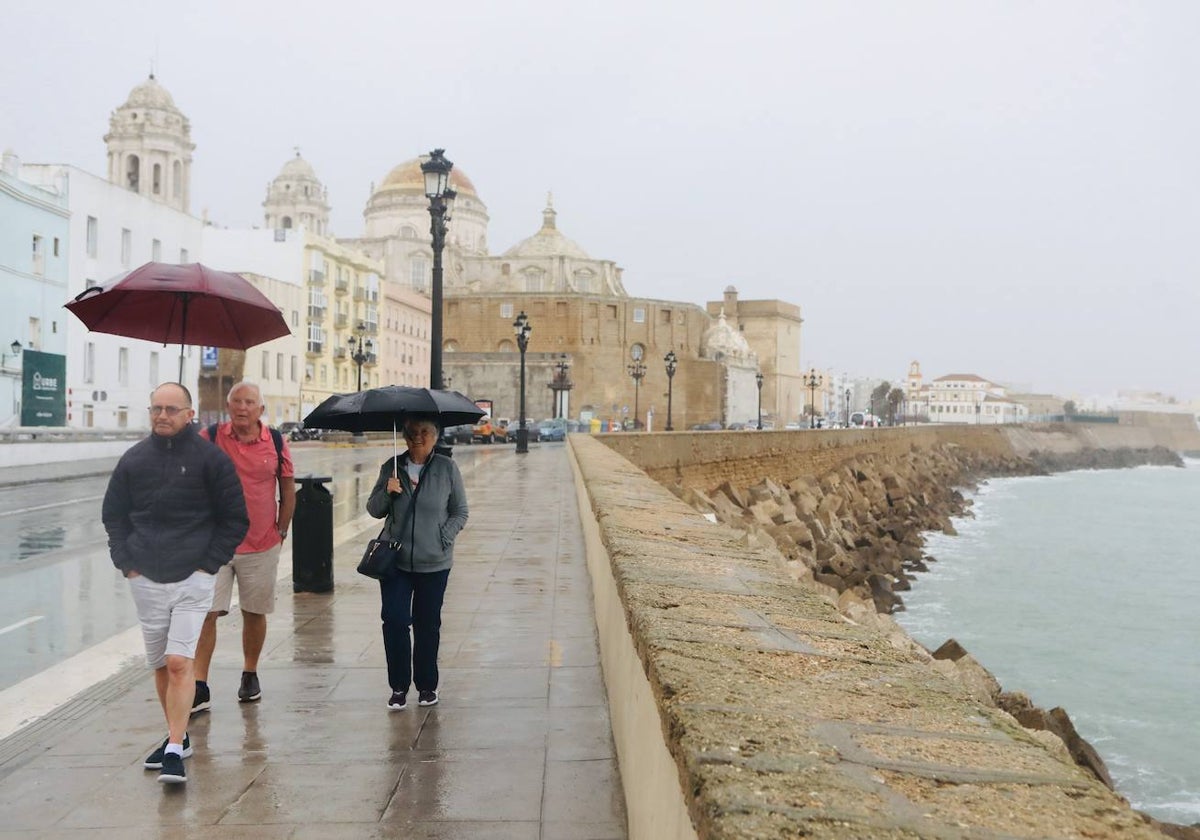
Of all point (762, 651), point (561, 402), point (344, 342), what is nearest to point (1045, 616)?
point (762, 651)

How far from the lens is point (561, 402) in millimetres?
69875

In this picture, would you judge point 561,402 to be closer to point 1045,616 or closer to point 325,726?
point 1045,616

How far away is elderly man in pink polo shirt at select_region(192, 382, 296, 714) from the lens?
5176mm

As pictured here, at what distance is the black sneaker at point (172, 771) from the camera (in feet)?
13.1

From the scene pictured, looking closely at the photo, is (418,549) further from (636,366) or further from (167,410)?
(636,366)

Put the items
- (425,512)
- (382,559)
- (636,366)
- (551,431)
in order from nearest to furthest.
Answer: (382,559), (425,512), (551,431), (636,366)

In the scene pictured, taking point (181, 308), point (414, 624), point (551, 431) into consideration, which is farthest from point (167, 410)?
point (551, 431)

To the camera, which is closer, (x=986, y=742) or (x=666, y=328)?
(x=986, y=742)

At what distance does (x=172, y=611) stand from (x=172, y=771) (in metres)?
0.61

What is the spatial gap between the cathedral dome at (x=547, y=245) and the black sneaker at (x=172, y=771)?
84.4 meters

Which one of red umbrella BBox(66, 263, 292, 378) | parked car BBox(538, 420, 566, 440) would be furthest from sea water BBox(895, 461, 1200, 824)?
parked car BBox(538, 420, 566, 440)

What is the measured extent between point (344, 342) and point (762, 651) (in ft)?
194

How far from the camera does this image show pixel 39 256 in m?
35.3

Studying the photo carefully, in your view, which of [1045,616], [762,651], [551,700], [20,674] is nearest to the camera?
[762,651]
